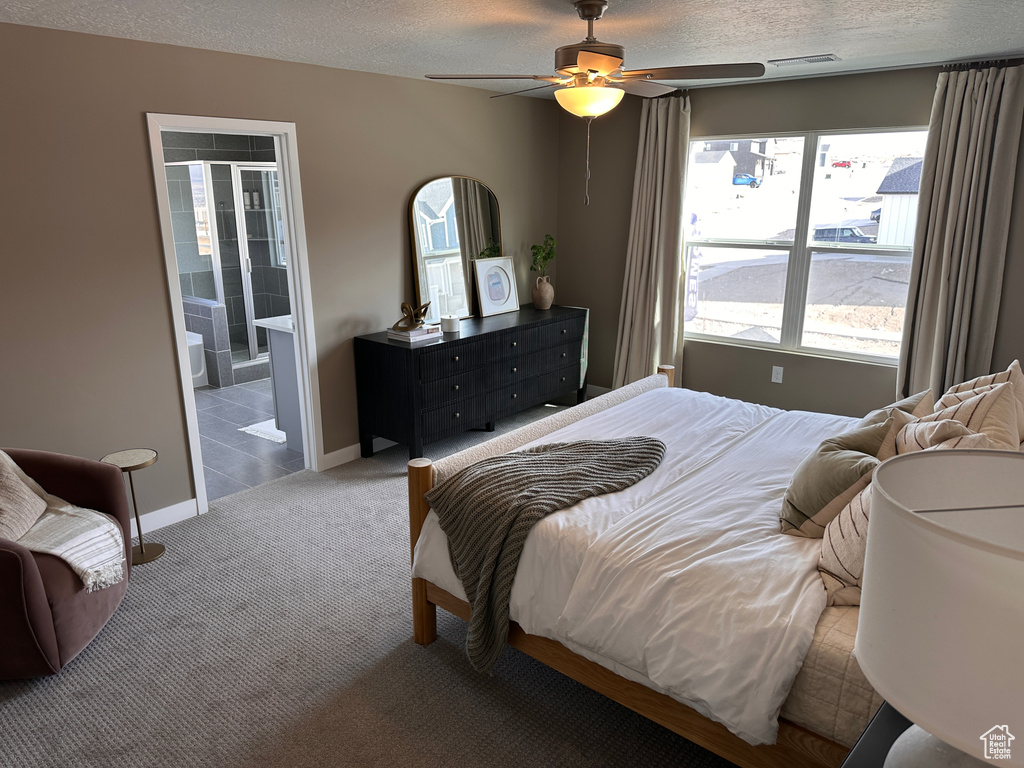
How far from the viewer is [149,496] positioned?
3.54 metres

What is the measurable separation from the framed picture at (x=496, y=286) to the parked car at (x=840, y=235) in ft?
7.09

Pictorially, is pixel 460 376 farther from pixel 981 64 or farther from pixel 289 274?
pixel 981 64

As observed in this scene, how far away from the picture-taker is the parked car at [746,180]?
4828 millimetres

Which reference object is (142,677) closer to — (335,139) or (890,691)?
(890,691)

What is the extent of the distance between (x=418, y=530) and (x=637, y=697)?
3.19 feet

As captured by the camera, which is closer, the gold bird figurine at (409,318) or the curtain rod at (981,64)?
the curtain rod at (981,64)

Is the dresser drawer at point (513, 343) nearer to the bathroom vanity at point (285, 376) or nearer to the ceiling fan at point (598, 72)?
the bathroom vanity at point (285, 376)

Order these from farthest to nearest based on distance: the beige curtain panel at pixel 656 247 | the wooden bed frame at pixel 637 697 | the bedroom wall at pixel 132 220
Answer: the beige curtain panel at pixel 656 247, the bedroom wall at pixel 132 220, the wooden bed frame at pixel 637 697

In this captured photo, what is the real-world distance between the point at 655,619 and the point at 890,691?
1148 millimetres

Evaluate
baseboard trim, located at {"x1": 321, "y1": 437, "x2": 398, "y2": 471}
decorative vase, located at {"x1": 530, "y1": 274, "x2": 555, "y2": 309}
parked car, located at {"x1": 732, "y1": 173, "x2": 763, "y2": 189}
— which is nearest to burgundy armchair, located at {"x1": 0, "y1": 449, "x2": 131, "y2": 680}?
baseboard trim, located at {"x1": 321, "y1": 437, "x2": 398, "y2": 471}

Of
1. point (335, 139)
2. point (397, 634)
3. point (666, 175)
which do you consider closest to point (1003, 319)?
point (666, 175)

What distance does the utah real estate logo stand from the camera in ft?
2.22

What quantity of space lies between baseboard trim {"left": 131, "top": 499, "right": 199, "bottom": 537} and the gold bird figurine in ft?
5.04

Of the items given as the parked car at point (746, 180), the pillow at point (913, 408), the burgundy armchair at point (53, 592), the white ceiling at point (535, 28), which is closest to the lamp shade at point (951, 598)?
the pillow at point (913, 408)
